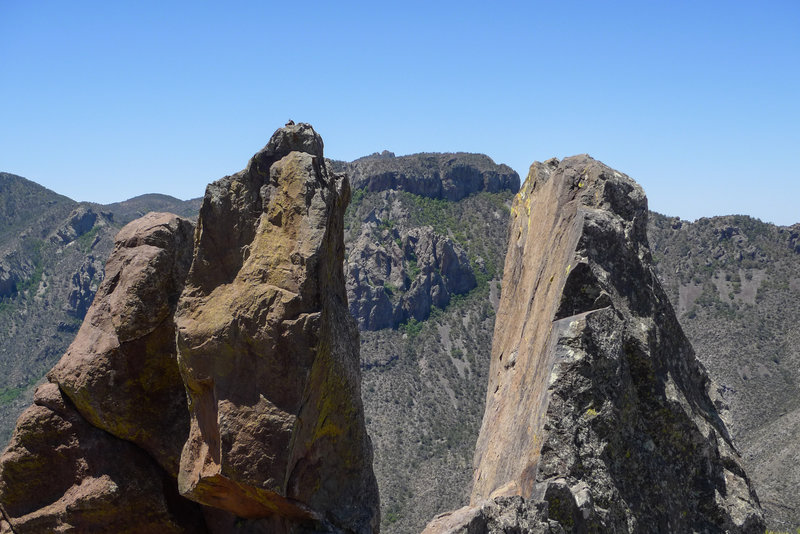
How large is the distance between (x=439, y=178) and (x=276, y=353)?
140 metres

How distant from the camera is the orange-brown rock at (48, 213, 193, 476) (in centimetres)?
959

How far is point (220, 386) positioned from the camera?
27.2ft

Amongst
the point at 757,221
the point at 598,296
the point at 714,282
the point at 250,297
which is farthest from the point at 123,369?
the point at 757,221

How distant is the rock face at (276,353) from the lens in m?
8.11

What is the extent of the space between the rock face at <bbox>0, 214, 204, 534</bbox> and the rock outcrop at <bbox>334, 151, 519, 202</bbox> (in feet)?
449

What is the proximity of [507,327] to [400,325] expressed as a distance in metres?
113

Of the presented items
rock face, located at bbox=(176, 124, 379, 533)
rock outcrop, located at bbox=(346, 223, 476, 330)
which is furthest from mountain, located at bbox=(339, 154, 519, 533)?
rock face, located at bbox=(176, 124, 379, 533)

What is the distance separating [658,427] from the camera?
8.14 m

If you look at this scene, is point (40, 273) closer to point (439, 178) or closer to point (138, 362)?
point (439, 178)

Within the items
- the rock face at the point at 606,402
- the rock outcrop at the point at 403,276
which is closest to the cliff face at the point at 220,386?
the rock face at the point at 606,402

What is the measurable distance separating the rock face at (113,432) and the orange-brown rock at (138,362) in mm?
14

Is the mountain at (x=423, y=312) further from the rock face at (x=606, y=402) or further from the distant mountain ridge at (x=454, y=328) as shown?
the rock face at (x=606, y=402)

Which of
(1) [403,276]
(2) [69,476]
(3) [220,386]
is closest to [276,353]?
(3) [220,386]

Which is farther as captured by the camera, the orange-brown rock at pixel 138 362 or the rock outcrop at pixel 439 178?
the rock outcrop at pixel 439 178
